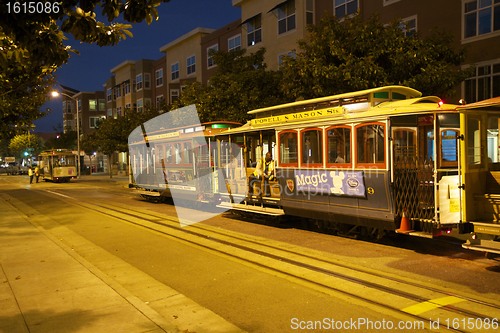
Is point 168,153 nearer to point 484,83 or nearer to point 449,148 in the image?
point 449,148

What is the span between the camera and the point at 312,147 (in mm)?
11344

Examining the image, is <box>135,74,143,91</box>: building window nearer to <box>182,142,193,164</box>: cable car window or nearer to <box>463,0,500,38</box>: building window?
<box>182,142,193,164</box>: cable car window

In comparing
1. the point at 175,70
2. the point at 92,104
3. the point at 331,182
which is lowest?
the point at 331,182

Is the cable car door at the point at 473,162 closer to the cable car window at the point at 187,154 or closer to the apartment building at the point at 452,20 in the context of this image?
the apartment building at the point at 452,20

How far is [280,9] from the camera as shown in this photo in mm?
28281

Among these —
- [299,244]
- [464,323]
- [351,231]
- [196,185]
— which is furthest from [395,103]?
[196,185]

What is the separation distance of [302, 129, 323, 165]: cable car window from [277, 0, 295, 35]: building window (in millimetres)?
17380

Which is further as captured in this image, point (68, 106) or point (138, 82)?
point (68, 106)

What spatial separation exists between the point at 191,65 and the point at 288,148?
103ft

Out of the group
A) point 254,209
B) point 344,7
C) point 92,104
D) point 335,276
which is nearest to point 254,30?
point 344,7

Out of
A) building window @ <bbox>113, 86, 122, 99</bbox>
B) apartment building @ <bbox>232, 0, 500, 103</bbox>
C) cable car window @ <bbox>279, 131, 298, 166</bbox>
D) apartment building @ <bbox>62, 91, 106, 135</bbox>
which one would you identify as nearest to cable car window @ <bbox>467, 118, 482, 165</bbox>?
cable car window @ <bbox>279, 131, 298, 166</bbox>

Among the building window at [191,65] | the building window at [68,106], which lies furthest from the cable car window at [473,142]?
the building window at [68,106]

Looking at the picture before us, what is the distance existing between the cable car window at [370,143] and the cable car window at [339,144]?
0.31 m

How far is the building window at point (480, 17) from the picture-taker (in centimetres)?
1770
